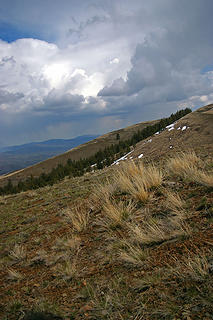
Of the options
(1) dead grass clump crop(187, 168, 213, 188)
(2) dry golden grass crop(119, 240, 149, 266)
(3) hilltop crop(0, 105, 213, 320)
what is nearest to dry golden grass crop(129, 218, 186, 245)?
(3) hilltop crop(0, 105, 213, 320)

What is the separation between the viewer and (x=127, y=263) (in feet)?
9.93

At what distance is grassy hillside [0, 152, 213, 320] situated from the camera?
2.23 m

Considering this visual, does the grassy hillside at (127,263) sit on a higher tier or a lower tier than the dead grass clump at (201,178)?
lower

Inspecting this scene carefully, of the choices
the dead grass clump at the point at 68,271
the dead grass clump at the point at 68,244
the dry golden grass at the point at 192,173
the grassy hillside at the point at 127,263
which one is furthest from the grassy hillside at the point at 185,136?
the dead grass clump at the point at 68,271

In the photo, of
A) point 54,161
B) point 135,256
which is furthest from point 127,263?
point 54,161

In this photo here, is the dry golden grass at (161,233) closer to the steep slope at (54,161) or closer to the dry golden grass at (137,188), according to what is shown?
the dry golden grass at (137,188)

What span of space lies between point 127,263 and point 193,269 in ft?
3.43

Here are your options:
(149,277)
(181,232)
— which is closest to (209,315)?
(149,277)

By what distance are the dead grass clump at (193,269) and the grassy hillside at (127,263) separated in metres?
0.01

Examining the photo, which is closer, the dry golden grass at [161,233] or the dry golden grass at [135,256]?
the dry golden grass at [135,256]

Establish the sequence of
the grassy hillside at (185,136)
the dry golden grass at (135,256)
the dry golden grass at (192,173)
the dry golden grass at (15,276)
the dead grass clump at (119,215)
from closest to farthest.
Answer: the dry golden grass at (135,256), the dry golden grass at (15,276), the dead grass clump at (119,215), the dry golden grass at (192,173), the grassy hillside at (185,136)

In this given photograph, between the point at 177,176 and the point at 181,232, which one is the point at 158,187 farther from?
the point at 181,232

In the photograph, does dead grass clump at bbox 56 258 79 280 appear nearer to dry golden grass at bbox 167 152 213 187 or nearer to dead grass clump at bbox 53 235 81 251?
dead grass clump at bbox 53 235 81 251

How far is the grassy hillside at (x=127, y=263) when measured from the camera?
Answer: 87.9 inches
